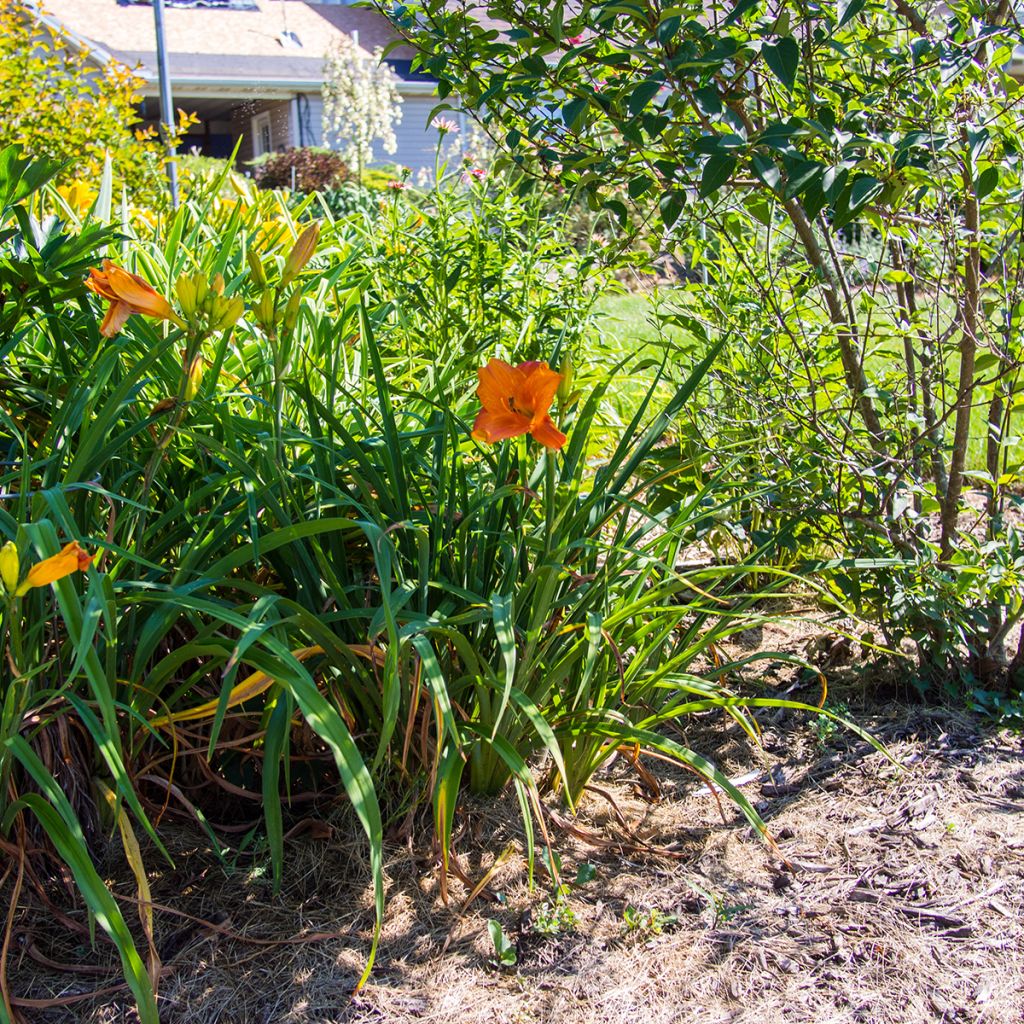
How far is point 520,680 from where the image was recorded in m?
1.89

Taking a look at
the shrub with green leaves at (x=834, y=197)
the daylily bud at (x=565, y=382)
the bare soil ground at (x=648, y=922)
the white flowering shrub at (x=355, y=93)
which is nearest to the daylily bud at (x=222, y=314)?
the daylily bud at (x=565, y=382)

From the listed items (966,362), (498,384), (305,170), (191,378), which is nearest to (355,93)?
(305,170)

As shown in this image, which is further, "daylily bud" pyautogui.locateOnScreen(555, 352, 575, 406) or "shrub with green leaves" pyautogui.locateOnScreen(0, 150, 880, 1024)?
"daylily bud" pyautogui.locateOnScreen(555, 352, 575, 406)

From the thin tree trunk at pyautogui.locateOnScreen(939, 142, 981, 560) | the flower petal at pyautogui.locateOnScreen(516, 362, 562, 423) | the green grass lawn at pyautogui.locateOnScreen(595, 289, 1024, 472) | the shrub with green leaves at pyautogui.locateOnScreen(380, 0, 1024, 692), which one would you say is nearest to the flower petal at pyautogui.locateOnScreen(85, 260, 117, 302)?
the flower petal at pyautogui.locateOnScreen(516, 362, 562, 423)

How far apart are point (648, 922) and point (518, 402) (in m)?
0.90

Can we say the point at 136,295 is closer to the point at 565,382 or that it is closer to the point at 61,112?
the point at 565,382

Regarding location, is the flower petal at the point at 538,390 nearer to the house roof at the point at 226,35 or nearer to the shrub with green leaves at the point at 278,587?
the shrub with green leaves at the point at 278,587

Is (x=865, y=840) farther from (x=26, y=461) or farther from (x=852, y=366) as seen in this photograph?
(x=26, y=461)

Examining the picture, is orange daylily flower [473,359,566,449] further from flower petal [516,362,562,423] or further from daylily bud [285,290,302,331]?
daylily bud [285,290,302,331]

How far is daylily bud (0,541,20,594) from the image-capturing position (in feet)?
4.25

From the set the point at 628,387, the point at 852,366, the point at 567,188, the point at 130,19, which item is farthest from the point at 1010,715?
the point at 130,19

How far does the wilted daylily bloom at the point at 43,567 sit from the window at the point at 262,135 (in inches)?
917

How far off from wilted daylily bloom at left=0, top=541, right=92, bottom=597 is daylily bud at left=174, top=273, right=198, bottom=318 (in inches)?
16.7

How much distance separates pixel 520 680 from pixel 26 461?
35.7 inches
